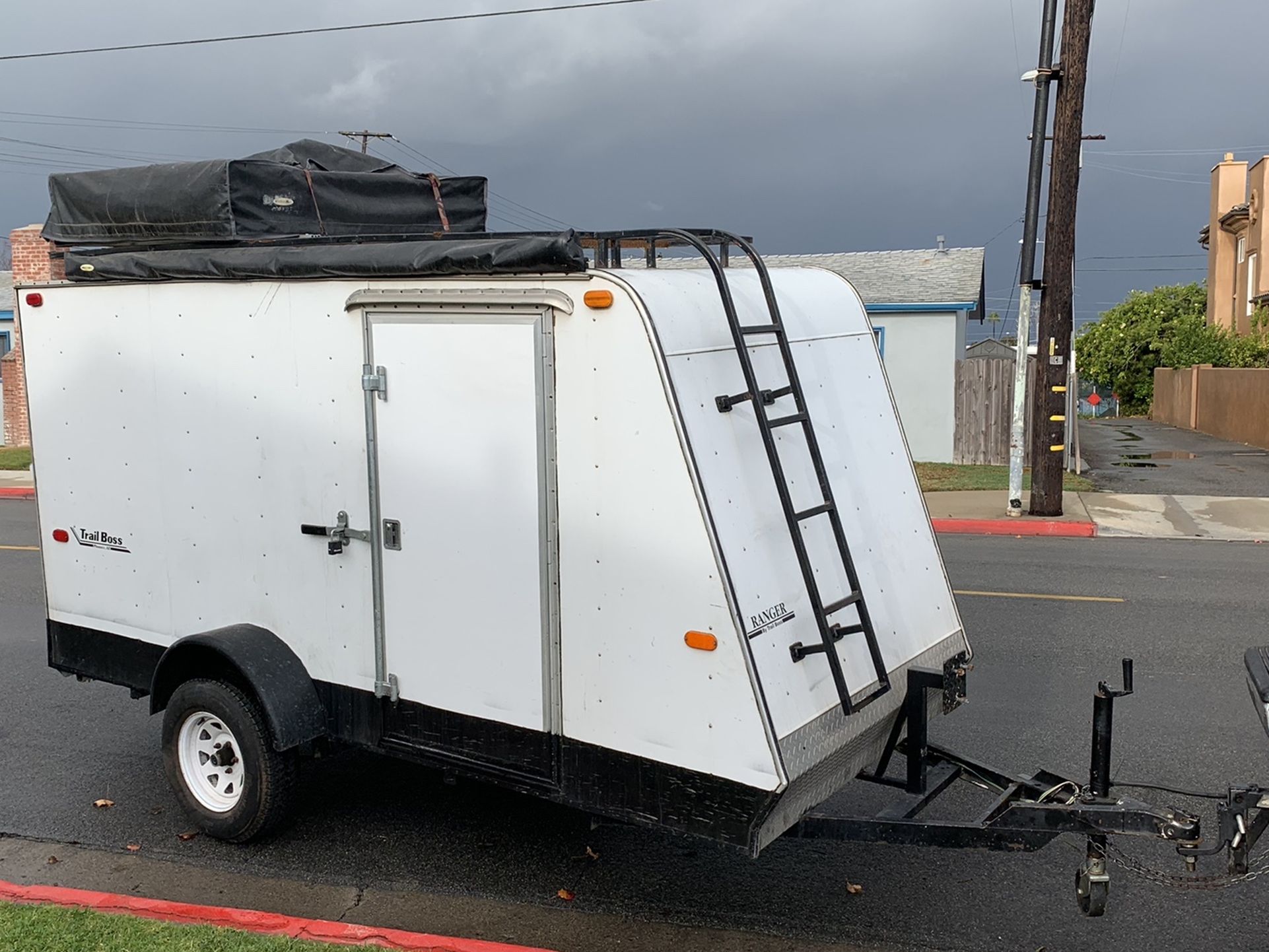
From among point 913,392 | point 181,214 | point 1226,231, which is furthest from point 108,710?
point 1226,231

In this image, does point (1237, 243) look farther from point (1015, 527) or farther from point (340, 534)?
point (340, 534)

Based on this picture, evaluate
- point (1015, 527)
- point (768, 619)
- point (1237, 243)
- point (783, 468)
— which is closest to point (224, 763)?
point (768, 619)

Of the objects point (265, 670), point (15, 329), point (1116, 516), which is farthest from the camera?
point (15, 329)

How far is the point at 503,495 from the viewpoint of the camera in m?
4.54

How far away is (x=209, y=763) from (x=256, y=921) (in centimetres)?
120

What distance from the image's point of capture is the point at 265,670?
524cm

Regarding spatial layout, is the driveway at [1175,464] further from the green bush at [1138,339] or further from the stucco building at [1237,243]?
the green bush at [1138,339]

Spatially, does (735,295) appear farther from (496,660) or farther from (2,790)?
(2,790)

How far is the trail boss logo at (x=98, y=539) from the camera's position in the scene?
595 cm

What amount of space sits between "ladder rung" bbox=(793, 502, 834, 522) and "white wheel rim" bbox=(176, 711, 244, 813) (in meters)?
2.83

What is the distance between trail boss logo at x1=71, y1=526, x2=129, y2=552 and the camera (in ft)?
19.5

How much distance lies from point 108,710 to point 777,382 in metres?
5.19

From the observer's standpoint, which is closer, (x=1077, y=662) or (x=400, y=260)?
(x=400, y=260)

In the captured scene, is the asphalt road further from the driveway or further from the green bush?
the green bush
